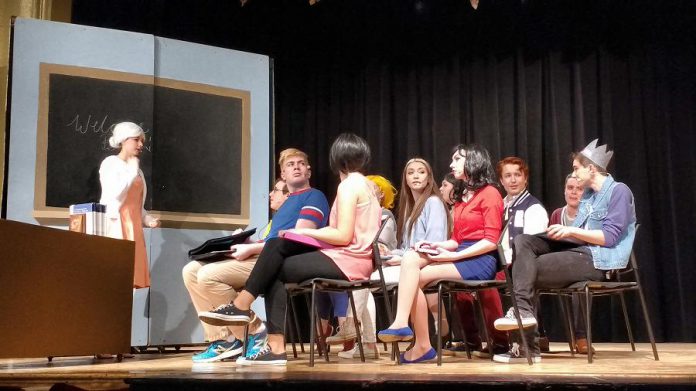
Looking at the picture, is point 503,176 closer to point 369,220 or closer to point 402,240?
point 402,240

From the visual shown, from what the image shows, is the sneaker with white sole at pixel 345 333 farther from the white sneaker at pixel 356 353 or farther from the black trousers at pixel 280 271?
the black trousers at pixel 280 271

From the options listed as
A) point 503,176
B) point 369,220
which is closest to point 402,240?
point 369,220

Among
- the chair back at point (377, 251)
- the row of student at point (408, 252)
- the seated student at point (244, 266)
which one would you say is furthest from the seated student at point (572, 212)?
the seated student at point (244, 266)

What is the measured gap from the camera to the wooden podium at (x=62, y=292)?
3082 mm

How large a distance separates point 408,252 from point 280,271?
23.9 inches

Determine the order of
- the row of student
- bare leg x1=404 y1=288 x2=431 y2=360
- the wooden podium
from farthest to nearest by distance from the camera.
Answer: bare leg x1=404 y1=288 x2=431 y2=360 → the row of student → the wooden podium

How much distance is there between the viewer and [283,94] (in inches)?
265

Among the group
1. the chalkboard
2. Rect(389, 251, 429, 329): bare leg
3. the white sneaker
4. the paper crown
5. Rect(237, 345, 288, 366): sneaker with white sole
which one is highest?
the chalkboard

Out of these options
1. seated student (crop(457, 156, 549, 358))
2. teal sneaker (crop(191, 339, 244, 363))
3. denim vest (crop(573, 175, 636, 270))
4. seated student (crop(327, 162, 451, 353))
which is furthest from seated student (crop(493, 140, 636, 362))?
teal sneaker (crop(191, 339, 244, 363))

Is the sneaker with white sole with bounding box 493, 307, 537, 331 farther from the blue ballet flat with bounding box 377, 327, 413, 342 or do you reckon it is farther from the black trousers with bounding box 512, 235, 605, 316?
the blue ballet flat with bounding box 377, 327, 413, 342

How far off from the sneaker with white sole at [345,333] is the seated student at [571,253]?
87cm

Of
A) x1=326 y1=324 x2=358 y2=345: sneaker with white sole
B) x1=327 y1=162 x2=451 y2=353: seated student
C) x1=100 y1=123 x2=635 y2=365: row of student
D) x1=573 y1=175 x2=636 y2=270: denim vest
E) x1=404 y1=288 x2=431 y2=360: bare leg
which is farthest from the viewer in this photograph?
x1=326 y1=324 x2=358 y2=345: sneaker with white sole

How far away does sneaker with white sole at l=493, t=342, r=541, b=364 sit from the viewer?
3465 mm

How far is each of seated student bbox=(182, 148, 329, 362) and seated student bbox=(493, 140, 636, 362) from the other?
1.01m
